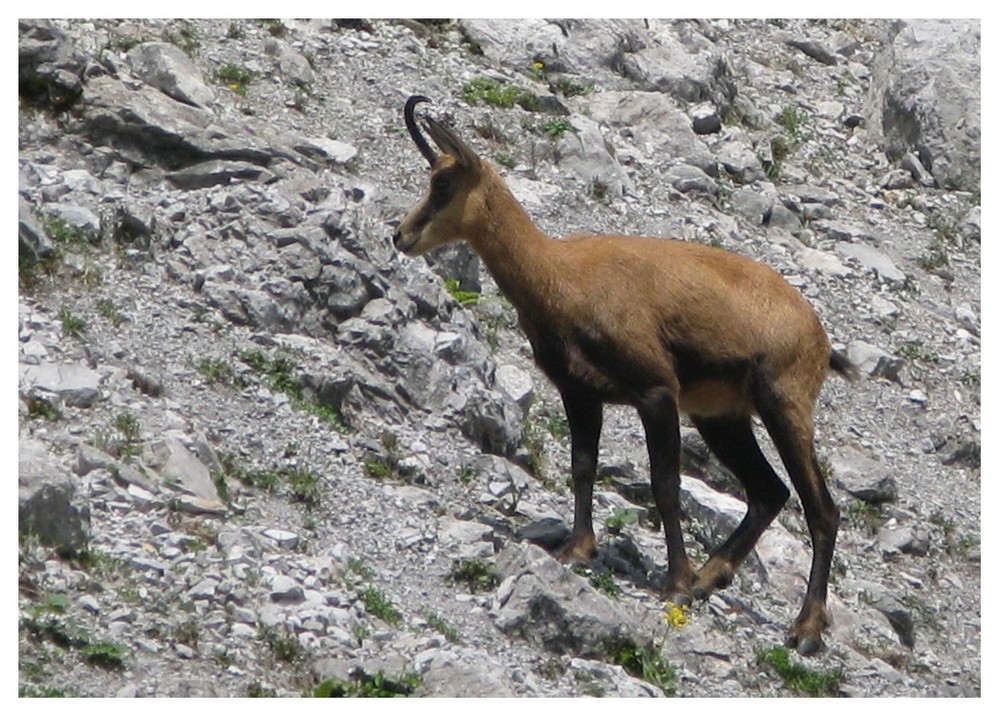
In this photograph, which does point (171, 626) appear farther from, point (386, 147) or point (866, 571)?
point (386, 147)

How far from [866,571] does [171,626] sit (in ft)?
22.9

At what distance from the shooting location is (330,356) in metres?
14.1

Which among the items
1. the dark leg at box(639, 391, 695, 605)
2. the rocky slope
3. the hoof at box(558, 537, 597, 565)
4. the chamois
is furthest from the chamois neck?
the hoof at box(558, 537, 597, 565)

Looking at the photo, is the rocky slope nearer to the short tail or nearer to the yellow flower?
the yellow flower

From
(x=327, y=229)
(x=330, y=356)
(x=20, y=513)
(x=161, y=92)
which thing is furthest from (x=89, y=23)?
(x=20, y=513)

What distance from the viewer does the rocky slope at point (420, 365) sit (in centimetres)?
1070

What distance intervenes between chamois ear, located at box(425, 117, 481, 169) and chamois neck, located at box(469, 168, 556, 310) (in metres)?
0.28

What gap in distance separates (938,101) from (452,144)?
11315mm

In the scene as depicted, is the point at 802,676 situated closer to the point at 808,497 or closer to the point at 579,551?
the point at 808,497

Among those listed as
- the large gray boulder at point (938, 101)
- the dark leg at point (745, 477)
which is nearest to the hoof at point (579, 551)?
the dark leg at point (745, 477)

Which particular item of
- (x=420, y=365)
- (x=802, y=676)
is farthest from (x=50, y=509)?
(x=802, y=676)

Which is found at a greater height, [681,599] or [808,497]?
[808,497]

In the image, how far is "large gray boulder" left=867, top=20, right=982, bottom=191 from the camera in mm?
22188

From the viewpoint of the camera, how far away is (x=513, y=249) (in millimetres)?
12922
